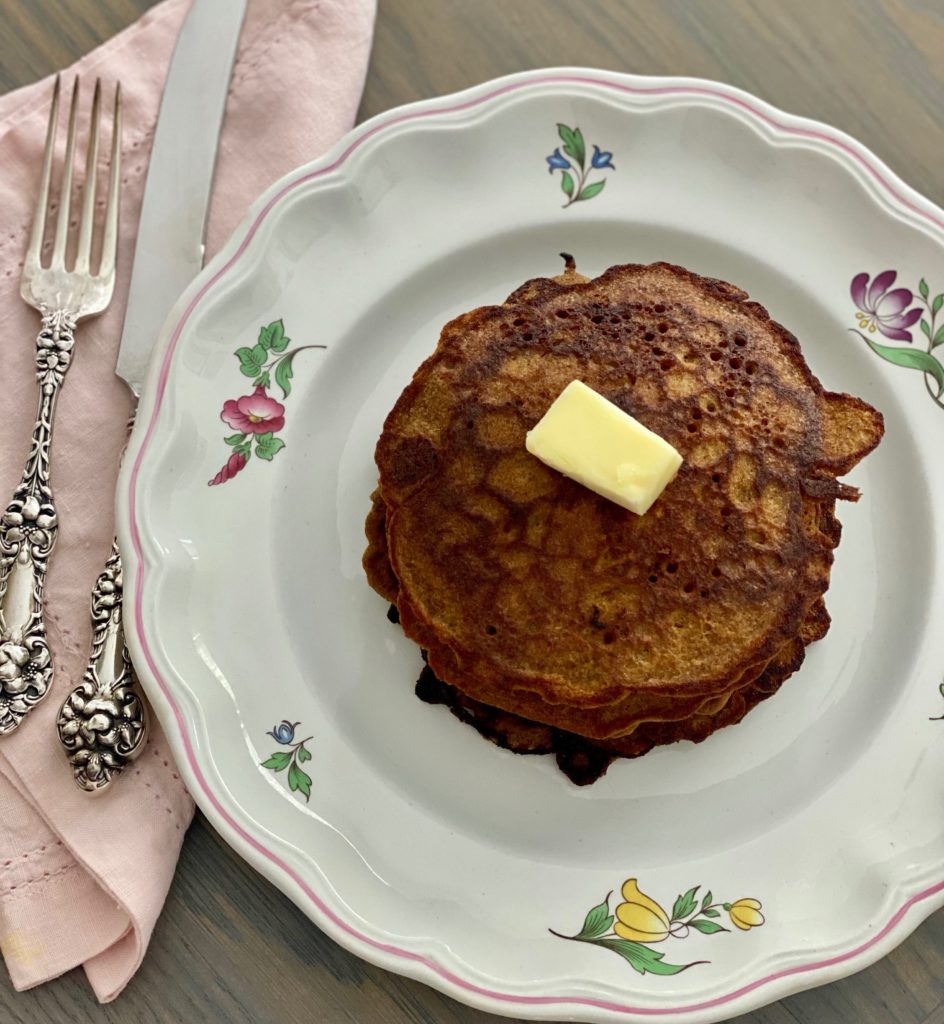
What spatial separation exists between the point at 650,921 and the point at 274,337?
1765 millimetres

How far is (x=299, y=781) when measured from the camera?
8.21 ft

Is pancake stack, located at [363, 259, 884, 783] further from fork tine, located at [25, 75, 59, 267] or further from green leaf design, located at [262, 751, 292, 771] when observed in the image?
fork tine, located at [25, 75, 59, 267]

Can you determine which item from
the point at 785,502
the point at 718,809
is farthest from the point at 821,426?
the point at 718,809

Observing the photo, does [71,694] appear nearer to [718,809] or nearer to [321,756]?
[321,756]

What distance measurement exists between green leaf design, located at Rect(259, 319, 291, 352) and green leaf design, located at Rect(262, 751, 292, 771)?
1.05 meters

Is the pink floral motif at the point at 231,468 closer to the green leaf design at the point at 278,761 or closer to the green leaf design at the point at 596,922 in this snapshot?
the green leaf design at the point at 278,761

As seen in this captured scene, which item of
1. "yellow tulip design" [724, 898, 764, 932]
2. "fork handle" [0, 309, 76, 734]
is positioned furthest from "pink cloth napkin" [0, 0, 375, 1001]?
"yellow tulip design" [724, 898, 764, 932]

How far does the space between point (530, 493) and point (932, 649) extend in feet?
3.83

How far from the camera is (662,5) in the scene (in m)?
2.92

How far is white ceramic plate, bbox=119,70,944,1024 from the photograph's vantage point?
2.42 metres

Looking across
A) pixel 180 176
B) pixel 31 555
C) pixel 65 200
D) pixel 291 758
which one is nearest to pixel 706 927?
Result: pixel 291 758

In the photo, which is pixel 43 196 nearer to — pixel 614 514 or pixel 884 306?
pixel 614 514

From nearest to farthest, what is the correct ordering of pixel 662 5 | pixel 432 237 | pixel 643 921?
pixel 643 921
pixel 432 237
pixel 662 5

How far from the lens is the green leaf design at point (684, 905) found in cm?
246
